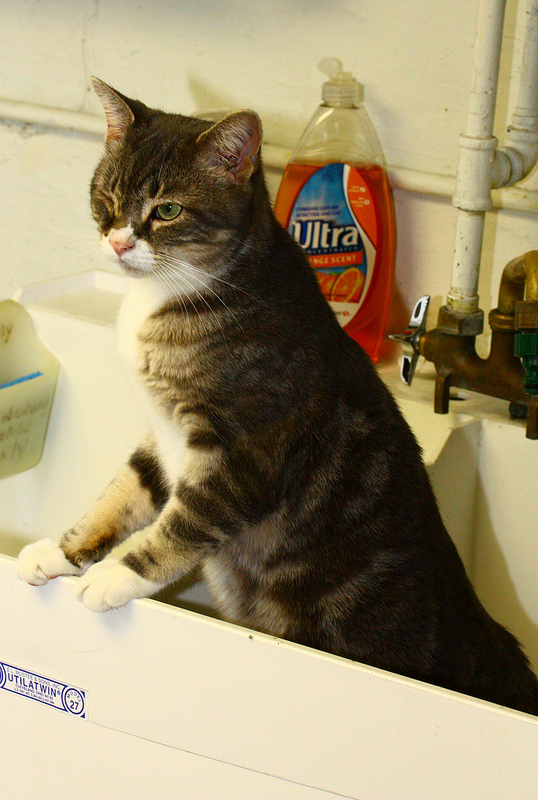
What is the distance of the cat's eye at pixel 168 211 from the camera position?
770 millimetres

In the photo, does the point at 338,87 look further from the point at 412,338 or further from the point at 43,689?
the point at 43,689

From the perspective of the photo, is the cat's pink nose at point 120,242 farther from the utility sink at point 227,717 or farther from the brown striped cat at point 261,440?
the utility sink at point 227,717

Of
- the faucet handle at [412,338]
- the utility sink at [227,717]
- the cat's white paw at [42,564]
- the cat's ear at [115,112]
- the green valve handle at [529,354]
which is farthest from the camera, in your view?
the faucet handle at [412,338]

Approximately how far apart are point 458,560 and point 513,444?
0.84 ft

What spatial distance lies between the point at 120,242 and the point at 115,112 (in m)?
0.16

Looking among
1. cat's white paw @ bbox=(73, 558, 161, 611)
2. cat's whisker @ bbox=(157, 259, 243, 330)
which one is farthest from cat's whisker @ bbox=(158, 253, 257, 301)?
cat's white paw @ bbox=(73, 558, 161, 611)

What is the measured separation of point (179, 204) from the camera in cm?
77

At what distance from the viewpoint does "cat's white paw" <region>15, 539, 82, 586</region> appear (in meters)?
0.70

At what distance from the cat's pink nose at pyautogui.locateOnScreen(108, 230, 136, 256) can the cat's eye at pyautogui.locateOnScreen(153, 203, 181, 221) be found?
37 millimetres

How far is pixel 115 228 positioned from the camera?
78cm

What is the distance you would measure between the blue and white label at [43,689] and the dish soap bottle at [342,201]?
68 cm

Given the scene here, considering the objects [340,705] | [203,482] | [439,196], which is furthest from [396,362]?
[340,705]

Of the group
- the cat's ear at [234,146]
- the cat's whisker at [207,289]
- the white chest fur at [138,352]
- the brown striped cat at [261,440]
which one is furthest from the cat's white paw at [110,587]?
the cat's ear at [234,146]

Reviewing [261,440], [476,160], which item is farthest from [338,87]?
[261,440]
